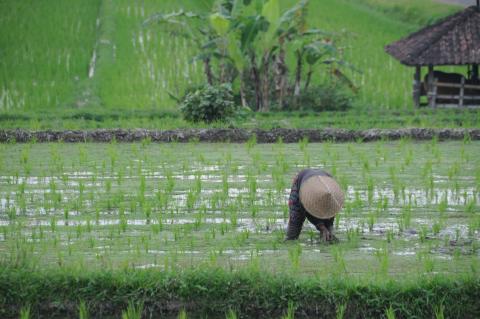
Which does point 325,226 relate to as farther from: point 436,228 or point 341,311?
point 341,311

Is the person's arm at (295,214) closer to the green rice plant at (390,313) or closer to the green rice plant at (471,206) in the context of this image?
the green rice plant at (390,313)

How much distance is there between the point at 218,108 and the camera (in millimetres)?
12078

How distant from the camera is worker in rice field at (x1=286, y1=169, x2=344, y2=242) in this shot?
540 cm

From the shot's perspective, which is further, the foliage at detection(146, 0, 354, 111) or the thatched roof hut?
the thatched roof hut

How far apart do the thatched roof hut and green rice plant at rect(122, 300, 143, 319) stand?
10.2 meters

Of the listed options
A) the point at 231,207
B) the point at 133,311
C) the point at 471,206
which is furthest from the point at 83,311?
the point at 471,206

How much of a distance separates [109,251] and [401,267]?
176 cm

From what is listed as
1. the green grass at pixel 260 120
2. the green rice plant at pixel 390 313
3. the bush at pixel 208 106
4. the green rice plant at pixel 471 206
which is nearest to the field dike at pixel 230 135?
the green grass at pixel 260 120

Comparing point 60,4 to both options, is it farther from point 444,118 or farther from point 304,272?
point 304,272

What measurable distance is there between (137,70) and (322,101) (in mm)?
4679

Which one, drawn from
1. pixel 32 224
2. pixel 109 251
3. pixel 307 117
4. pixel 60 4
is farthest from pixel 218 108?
pixel 60 4

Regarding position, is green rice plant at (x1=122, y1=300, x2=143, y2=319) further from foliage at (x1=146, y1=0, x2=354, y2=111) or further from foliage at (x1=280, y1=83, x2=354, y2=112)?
foliage at (x1=280, y1=83, x2=354, y2=112)

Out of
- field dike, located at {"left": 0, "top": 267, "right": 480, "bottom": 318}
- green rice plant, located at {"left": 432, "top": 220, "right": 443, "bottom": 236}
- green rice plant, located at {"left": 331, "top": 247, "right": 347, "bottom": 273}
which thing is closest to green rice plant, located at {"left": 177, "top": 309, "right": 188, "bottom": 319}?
field dike, located at {"left": 0, "top": 267, "right": 480, "bottom": 318}

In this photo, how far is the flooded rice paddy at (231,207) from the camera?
5.32 metres
